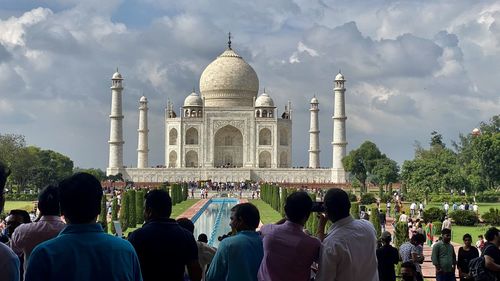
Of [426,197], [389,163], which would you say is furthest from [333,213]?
[389,163]

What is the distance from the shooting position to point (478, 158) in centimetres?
3456

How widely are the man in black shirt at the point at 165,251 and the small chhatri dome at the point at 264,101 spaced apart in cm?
4239

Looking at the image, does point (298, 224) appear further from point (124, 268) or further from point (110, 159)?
point (110, 159)

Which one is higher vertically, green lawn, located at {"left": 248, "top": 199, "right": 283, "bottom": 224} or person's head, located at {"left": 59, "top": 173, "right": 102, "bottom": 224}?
person's head, located at {"left": 59, "top": 173, "right": 102, "bottom": 224}

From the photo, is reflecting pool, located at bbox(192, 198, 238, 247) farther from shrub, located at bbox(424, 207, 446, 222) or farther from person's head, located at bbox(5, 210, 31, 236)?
person's head, located at bbox(5, 210, 31, 236)

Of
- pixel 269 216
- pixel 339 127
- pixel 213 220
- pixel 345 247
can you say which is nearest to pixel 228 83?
pixel 339 127

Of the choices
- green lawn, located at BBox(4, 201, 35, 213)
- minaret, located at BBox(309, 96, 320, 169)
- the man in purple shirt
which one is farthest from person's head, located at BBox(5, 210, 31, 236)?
minaret, located at BBox(309, 96, 320, 169)

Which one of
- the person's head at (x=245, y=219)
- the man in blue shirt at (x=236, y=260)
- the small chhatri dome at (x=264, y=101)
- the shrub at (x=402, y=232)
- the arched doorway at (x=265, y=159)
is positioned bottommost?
the shrub at (x=402, y=232)

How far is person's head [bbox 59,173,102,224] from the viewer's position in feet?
7.63

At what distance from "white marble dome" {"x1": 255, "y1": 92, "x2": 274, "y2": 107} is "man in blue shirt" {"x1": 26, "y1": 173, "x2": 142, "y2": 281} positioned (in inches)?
1706

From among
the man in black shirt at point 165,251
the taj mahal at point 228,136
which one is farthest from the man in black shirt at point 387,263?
the taj mahal at point 228,136

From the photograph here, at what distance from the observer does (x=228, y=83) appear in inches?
1829

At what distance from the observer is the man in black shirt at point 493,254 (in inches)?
185

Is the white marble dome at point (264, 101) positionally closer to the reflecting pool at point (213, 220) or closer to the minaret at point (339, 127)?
the minaret at point (339, 127)
